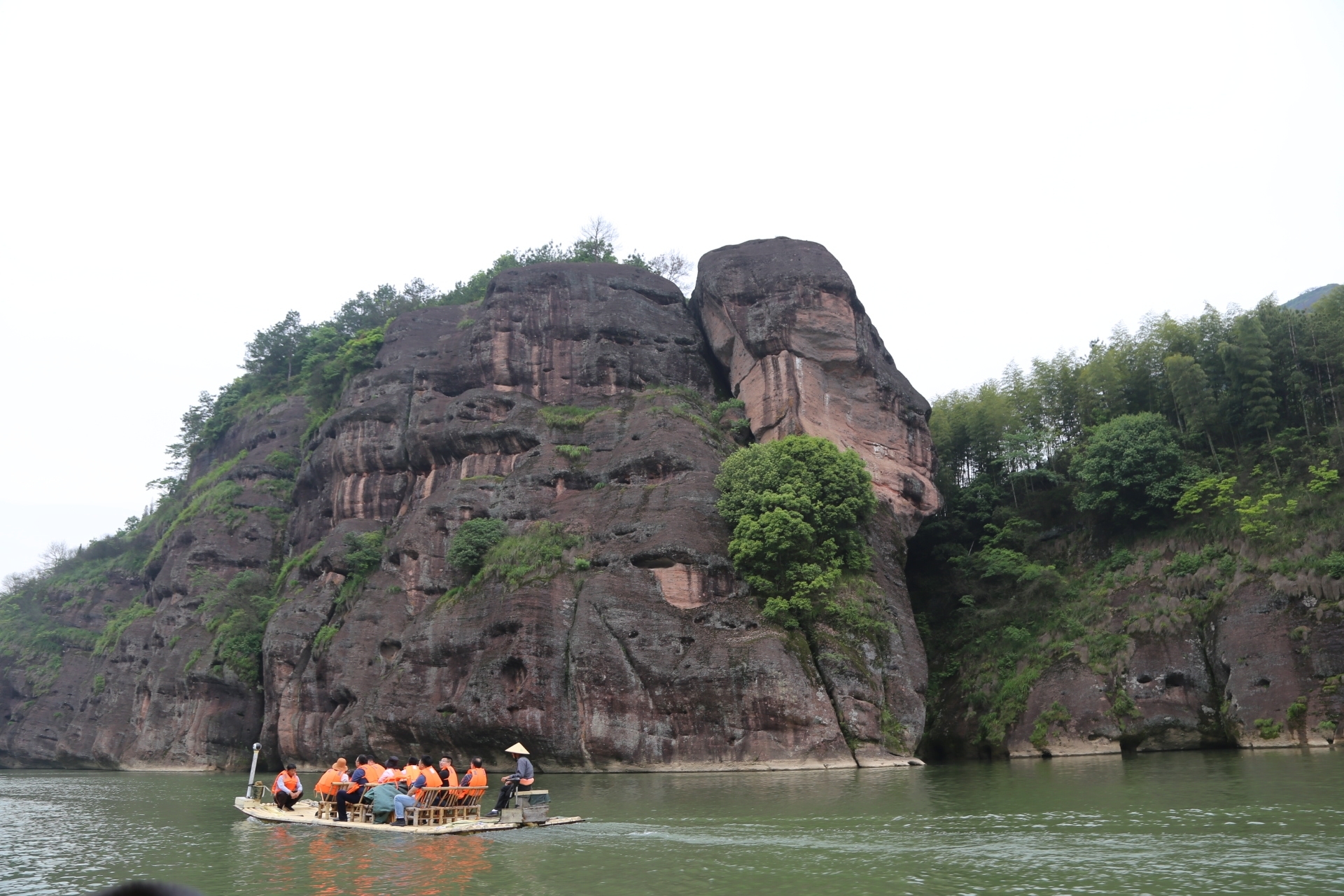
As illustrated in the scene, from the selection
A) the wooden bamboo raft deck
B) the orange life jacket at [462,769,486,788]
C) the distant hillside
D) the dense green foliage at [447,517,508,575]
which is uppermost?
the distant hillside

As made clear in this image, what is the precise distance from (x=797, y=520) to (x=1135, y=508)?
56.4 feet

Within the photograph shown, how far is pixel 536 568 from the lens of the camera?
136ft

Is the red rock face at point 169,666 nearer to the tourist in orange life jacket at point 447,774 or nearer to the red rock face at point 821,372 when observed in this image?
the red rock face at point 821,372

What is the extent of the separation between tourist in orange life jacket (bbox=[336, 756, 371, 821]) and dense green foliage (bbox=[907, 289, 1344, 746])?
26510mm

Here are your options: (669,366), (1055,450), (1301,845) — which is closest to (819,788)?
(1301,845)

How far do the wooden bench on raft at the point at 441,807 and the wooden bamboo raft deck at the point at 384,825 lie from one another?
24 cm

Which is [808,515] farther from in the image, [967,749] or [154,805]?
[154,805]

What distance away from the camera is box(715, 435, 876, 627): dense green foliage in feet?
128

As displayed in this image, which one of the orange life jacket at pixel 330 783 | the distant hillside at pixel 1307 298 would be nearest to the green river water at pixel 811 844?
the orange life jacket at pixel 330 783

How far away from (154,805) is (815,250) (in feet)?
130

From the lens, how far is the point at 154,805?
2919 cm

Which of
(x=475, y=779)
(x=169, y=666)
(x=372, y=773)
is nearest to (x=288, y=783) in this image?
(x=372, y=773)

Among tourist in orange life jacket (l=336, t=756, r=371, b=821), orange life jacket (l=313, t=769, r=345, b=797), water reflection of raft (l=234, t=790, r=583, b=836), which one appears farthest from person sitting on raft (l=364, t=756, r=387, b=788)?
water reflection of raft (l=234, t=790, r=583, b=836)

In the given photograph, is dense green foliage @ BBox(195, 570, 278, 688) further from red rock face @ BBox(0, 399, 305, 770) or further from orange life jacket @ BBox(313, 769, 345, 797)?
orange life jacket @ BBox(313, 769, 345, 797)
